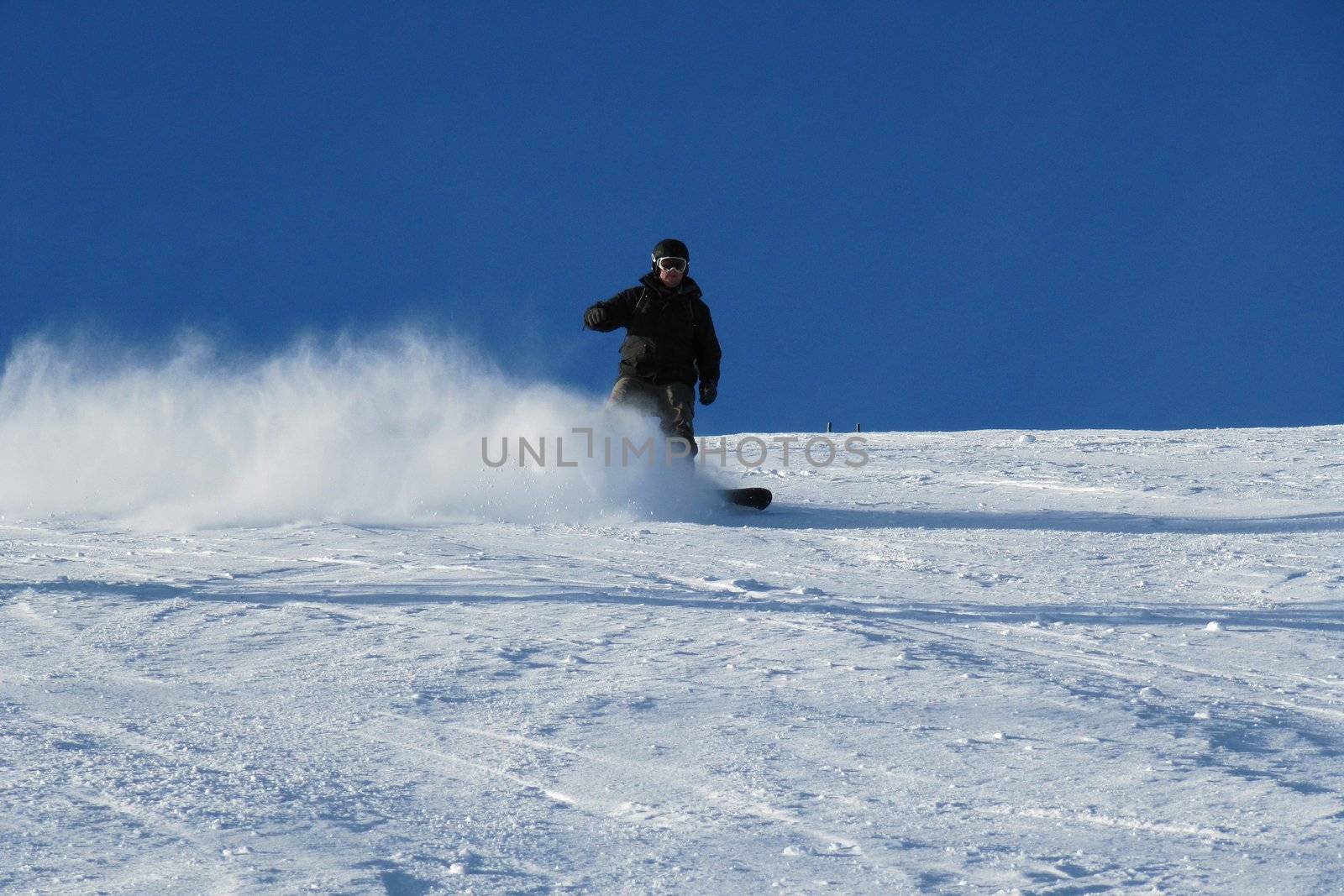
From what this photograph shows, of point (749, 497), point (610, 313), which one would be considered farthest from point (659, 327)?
point (749, 497)

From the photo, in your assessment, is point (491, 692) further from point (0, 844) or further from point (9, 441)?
point (9, 441)

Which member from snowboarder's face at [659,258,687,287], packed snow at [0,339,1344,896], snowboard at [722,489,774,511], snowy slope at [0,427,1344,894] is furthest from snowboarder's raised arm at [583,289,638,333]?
snowy slope at [0,427,1344,894]

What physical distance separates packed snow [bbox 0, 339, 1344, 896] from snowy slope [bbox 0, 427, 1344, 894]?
14mm

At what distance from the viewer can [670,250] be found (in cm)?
913

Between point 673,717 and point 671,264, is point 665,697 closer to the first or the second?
point 673,717

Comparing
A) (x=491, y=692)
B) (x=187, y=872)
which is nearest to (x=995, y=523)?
(x=491, y=692)

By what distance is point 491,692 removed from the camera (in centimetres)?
400

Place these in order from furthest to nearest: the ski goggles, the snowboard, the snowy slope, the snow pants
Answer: the snow pants, the ski goggles, the snowboard, the snowy slope

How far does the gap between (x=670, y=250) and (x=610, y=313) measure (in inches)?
24.0

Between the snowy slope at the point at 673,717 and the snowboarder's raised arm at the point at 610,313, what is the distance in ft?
7.75

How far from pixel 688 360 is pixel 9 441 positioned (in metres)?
5.83

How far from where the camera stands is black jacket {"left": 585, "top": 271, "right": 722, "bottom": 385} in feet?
30.2

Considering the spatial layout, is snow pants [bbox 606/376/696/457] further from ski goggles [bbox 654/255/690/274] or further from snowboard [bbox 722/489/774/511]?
ski goggles [bbox 654/255/690/274]

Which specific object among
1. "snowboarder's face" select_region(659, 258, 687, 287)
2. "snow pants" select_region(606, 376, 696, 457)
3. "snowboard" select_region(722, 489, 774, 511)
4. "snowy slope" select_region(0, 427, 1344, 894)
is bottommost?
"snowy slope" select_region(0, 427, 1344, 894)
